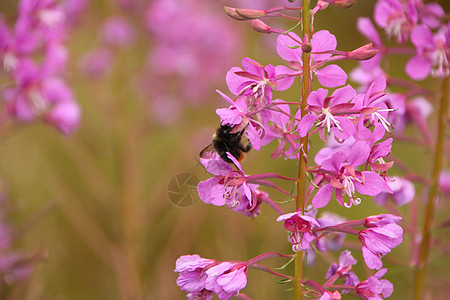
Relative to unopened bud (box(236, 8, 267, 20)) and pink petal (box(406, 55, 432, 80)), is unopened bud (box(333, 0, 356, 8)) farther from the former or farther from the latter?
pink petal (box(406, 55, 432, 80))

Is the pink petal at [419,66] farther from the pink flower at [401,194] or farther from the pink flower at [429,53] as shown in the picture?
the pink flower at [401,194]

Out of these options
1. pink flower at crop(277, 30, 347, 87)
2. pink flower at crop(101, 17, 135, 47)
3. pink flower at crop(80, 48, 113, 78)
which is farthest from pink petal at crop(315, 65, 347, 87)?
pink flower at crop(80, 48, 113, 78)

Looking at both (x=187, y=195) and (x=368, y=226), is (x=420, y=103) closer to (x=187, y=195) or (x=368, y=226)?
(x=368, y=226)

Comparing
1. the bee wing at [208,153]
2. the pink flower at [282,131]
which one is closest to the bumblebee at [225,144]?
the bee wing at [208,153]

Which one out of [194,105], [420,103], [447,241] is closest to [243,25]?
[194,105]

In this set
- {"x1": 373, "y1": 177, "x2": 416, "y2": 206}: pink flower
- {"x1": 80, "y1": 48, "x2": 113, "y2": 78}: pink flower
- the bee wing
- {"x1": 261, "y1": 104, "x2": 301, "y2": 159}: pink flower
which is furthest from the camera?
{"x1": 80, "y1": 48, "x2": 113, "y2": 78}: pink flower

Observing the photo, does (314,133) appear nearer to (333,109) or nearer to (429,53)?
(333,109)

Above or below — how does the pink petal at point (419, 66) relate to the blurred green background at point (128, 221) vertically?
above
